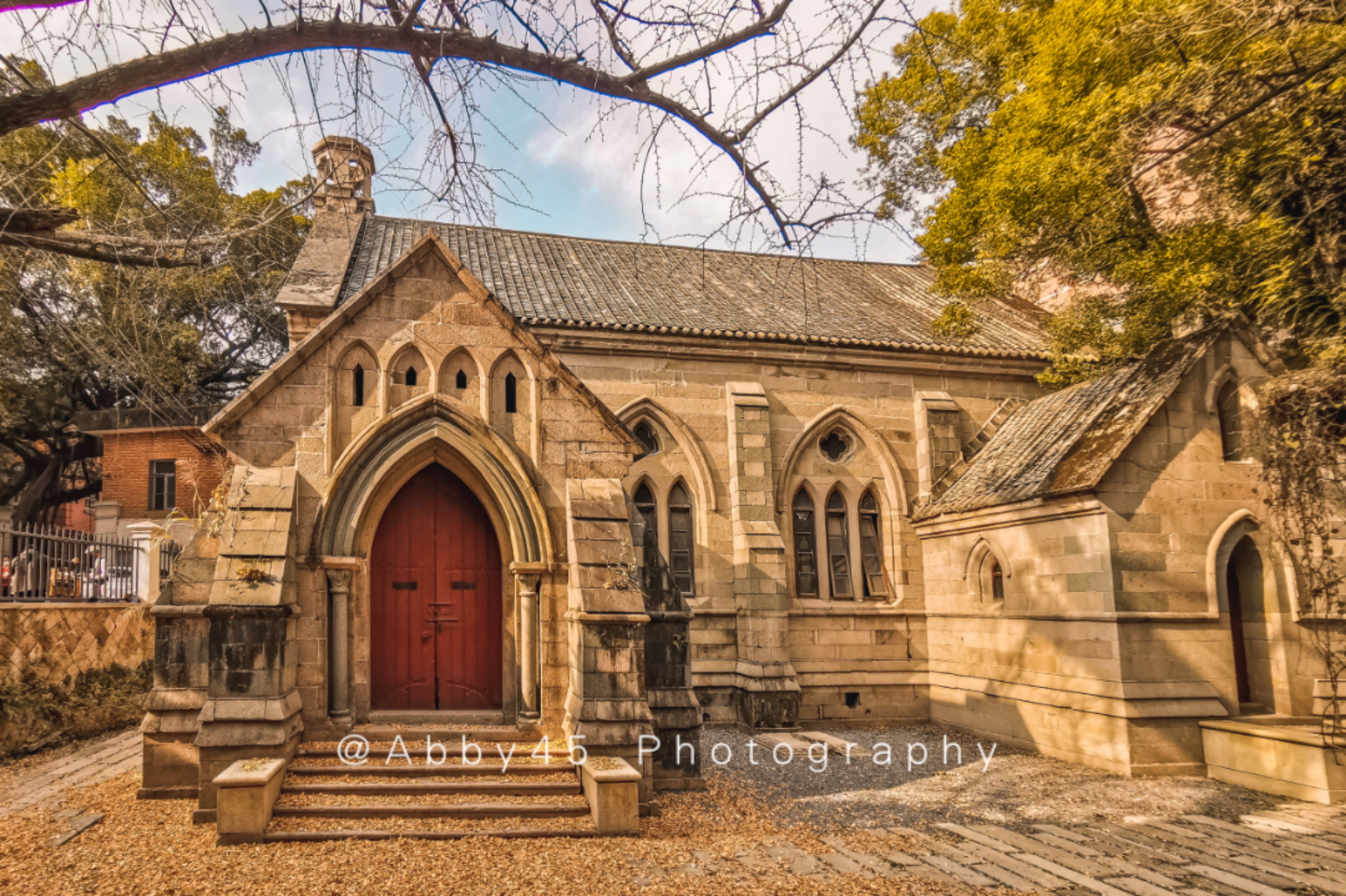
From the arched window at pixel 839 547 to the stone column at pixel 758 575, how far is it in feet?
4.09

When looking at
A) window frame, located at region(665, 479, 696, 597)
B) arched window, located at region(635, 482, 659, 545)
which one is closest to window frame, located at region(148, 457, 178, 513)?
arched window, located at region(635, 482, 659, 545)

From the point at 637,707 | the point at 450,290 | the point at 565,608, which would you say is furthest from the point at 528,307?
the point at 637,707

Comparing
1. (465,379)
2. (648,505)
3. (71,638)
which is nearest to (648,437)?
(648,505)

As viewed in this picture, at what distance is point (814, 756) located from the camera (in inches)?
488

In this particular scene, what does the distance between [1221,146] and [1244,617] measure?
6.65 metres

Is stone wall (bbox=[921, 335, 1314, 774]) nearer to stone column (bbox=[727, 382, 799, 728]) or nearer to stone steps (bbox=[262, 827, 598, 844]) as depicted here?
stone column (bbox=[727, 382, 799, 728])

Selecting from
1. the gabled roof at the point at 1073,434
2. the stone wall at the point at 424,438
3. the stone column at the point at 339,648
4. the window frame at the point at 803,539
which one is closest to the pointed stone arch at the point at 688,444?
the window frame at the point at 803,539

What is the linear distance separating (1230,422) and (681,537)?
29.1 feet

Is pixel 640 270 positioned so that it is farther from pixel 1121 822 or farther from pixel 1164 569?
pixel 1121 822

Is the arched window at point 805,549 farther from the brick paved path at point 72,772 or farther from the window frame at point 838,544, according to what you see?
the brick paved path at point 72,772

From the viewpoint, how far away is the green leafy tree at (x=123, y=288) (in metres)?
6.30

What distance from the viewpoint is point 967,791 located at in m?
10.7

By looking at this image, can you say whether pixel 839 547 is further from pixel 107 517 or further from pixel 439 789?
pixel 107 517

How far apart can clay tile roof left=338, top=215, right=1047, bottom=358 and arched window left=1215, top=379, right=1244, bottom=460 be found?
16.1 feet
